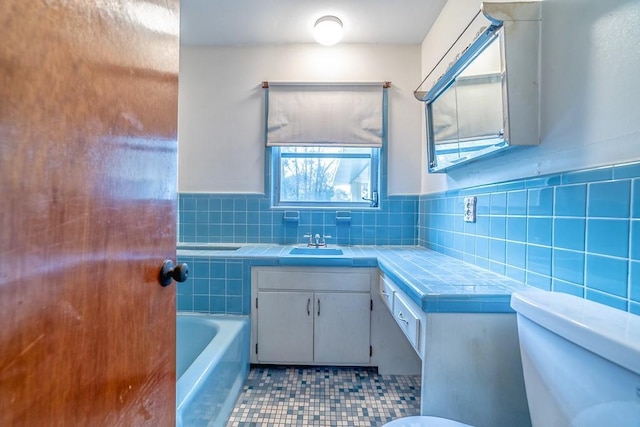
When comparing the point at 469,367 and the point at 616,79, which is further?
the point at 469,367

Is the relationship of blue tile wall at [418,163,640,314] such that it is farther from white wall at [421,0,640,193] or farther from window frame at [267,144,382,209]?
window frame at [267,144,382,209]

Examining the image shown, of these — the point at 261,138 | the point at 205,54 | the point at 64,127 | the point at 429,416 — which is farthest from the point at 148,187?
the point at 205,54

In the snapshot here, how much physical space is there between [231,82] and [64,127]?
2041mm

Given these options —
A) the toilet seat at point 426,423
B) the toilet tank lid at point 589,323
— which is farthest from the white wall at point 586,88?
the toilet seat at point 426,423

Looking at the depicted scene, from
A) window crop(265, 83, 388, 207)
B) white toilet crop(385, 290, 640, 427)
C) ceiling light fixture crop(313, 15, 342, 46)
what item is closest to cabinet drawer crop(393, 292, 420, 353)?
white toilet crop(385, 290, 640, 427)

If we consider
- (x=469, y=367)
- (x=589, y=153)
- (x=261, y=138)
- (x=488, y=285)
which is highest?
(x=261, y=138)

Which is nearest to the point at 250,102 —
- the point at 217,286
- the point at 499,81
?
the point at 217,286

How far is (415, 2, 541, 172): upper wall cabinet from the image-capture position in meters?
1.05

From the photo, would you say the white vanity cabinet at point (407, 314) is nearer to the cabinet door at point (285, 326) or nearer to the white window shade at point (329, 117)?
the cabinet door at point (285, 326)

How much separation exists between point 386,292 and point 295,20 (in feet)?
6.27

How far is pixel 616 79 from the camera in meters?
0.79

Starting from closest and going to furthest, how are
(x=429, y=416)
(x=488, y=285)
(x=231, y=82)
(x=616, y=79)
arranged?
(x=616, y=79)
(x=429, y=416)
(x=488, y=285)
(x=231, y=82)

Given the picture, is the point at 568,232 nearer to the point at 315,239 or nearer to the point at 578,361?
the point at 578,361

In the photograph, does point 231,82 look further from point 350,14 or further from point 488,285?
point 488,285
